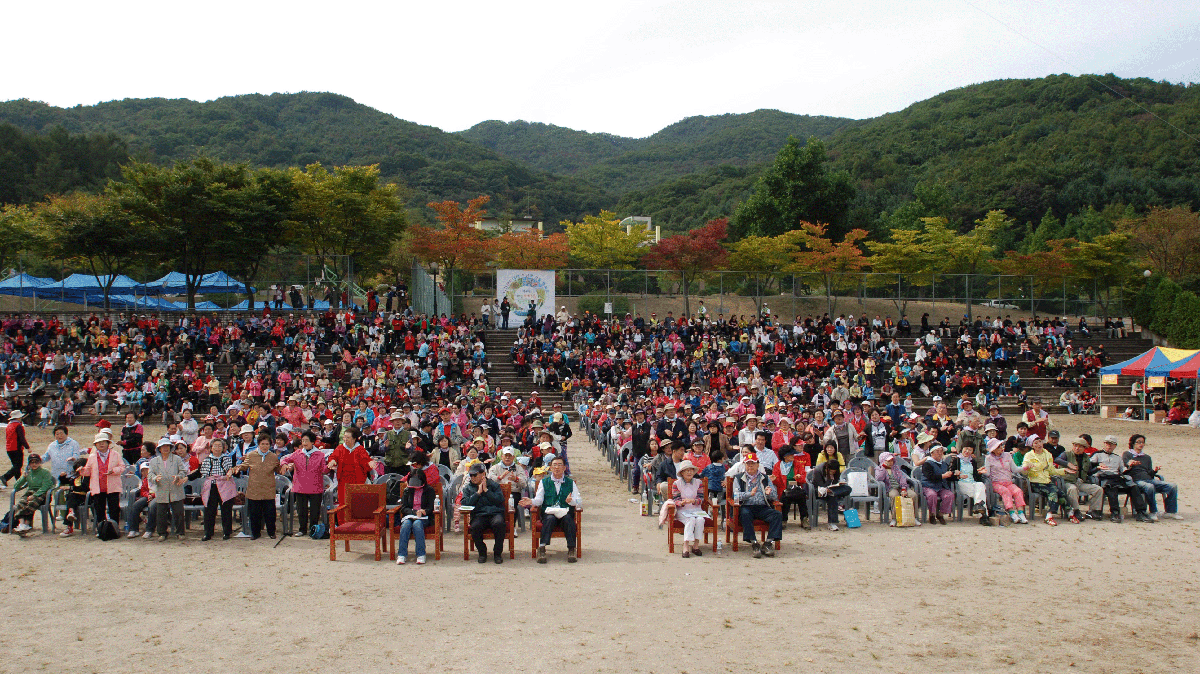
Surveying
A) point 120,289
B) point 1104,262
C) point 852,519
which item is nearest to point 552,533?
point 852,519

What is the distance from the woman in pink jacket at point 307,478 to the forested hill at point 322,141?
2817 inches

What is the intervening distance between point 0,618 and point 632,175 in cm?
11201

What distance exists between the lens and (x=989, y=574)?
25.3 ft

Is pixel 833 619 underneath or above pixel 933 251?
underneath

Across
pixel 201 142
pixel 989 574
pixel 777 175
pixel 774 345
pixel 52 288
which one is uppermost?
pixel 201 142

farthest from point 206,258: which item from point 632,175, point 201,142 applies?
point 632,175

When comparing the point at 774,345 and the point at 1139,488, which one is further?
the point at 774,345

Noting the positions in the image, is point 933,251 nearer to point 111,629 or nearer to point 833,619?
point 833,619

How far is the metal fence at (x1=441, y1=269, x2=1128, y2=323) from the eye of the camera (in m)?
32.2

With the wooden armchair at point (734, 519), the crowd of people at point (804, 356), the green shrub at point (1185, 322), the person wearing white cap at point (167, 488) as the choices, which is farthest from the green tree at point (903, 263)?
the person wearing white cap at point (167, 488)

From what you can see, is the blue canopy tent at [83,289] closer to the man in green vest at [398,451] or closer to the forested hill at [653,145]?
the man in green vest at [398,451]

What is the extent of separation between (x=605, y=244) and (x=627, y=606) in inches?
1188

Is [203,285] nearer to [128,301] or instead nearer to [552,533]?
[128,301]

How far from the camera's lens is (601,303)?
31.9 meters
